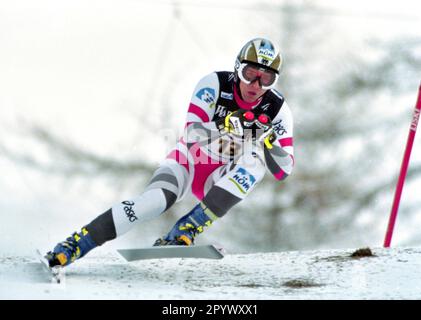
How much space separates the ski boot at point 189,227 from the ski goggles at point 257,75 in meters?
0.97

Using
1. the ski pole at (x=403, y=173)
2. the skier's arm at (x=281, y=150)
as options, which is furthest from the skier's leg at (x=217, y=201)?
the ski pole at (x=403, y=173)

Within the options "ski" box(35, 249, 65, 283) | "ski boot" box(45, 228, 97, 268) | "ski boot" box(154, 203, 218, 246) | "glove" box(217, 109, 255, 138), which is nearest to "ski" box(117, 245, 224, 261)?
"ski boot" box(154, 203, 218, 246)

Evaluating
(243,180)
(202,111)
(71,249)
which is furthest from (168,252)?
(202,111)

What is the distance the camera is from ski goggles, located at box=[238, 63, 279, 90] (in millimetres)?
5113

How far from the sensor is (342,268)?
5.57m

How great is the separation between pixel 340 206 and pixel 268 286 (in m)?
8.52

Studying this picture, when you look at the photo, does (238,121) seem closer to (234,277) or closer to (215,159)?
(215,159)

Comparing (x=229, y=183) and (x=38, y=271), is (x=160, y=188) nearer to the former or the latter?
(x=229, y=183)

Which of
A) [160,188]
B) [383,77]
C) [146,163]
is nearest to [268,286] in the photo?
[160,188]

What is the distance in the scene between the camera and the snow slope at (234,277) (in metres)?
4.54

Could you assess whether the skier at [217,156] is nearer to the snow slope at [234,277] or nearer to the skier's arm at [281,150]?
the skier's arm at [281,150]

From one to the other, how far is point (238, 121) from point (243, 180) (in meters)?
0.44

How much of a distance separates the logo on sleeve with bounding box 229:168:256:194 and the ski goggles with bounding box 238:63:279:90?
0.63m

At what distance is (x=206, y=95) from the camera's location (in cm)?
524
